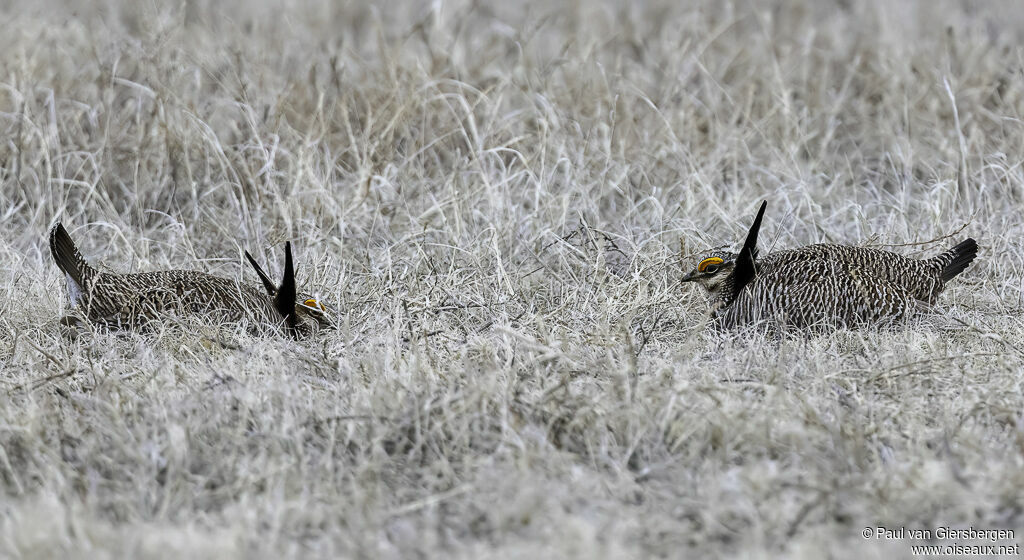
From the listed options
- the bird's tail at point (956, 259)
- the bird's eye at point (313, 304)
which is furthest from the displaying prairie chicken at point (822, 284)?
the bird's eye at point (313, 304)

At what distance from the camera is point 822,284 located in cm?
361

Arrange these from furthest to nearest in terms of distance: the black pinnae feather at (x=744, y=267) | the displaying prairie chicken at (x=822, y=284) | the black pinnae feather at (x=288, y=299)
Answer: the black pinnae feather at (x=744, y=267) < the black pinnae feather at (x=288, y=299) < the displaying prairie chicken at (x=822, y=284)

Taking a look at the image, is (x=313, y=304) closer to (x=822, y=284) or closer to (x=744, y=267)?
(x=744, y=267)

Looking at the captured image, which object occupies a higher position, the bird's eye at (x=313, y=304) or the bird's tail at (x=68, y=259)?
the bird's tail at (x=68, y=259)

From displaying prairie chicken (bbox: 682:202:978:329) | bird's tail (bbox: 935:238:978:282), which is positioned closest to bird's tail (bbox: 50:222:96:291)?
displaying prairie chicken (bbox: 682:202:978:329)

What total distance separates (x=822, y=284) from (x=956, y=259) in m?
0.61

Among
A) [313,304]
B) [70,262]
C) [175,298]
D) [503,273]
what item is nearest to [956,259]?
[503,273]

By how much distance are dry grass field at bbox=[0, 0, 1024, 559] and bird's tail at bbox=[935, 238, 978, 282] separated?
A: 125 millimetres

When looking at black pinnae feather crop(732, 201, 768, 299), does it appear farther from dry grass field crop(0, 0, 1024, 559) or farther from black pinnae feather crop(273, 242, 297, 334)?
black pinnae feather crop(273, 242, 297, 334)

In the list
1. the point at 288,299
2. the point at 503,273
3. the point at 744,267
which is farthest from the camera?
the point at 503,273

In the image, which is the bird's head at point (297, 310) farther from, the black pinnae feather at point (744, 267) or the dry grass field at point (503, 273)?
the black pinnae feather at point (744, 267)

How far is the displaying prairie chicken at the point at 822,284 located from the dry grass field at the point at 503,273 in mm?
105

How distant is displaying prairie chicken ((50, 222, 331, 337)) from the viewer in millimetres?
3600

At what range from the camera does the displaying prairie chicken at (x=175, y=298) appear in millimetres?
3600
